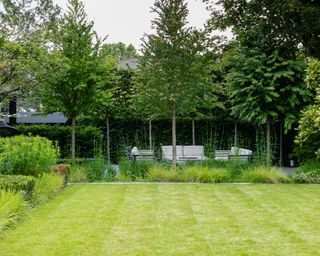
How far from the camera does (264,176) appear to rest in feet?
33.9

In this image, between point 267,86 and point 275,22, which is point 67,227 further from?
point 275,22

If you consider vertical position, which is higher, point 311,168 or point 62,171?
point 62,171

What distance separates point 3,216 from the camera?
5.34m

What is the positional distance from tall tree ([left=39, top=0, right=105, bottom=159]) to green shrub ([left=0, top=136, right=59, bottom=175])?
3.89 metres

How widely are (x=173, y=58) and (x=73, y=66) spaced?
310 cm

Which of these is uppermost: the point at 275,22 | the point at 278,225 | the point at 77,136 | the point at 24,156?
the point at 275,22

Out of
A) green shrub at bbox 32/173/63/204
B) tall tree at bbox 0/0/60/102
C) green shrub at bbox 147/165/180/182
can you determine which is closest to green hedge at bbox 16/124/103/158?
tall tree at bbox 0/0/60/102

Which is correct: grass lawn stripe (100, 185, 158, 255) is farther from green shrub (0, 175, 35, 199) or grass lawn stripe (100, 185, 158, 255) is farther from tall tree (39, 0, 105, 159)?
tall tree (39, 0, 105, 159)

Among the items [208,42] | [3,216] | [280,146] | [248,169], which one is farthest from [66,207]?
[280,146]

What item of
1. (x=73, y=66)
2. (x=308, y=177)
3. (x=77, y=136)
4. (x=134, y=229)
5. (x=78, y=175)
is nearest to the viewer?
(x=134, y=229)

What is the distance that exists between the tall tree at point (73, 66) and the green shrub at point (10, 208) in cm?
678

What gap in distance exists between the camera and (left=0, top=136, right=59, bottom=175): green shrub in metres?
8.50

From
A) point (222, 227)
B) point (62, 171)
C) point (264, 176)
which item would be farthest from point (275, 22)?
point (222, 227)

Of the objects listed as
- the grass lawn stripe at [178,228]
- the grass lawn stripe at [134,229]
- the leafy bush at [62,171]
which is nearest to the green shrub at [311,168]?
the grass lawn stripe at [178,228]
